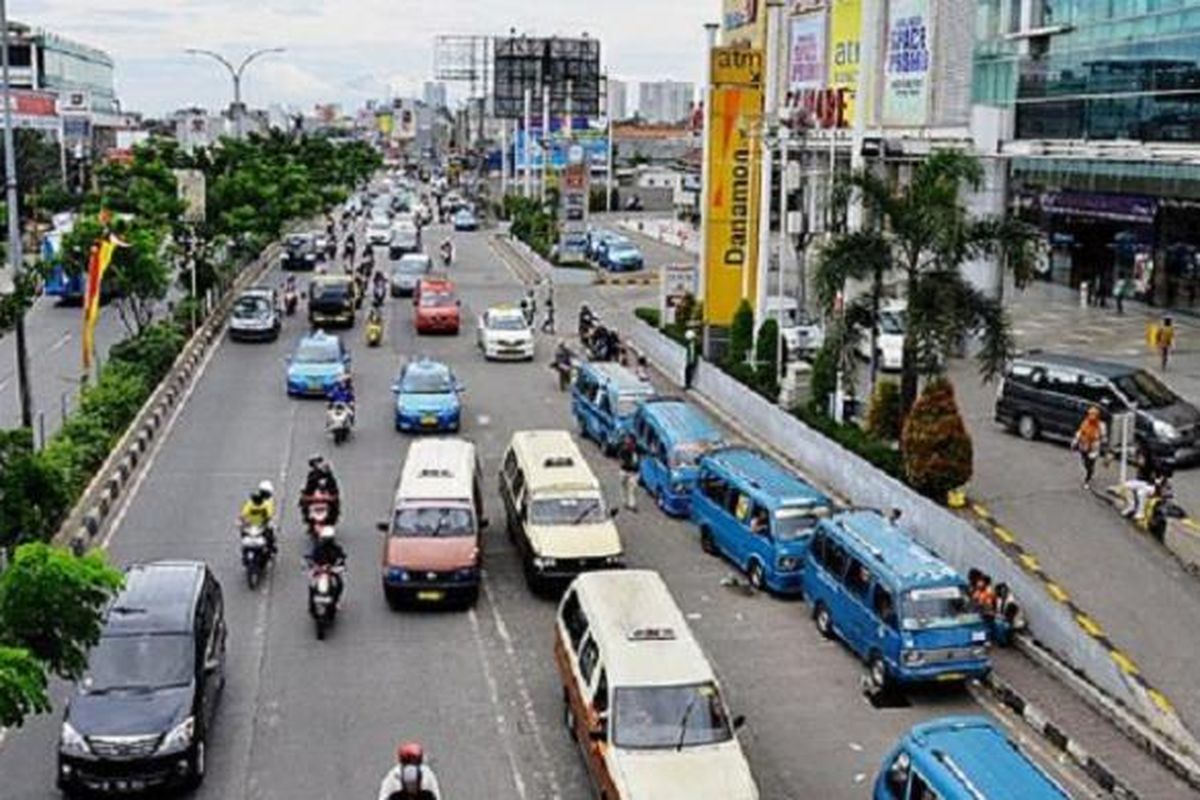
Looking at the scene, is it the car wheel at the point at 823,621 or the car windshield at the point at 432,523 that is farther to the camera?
the car windshield at the point at 432,523

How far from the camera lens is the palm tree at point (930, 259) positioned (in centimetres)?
2570

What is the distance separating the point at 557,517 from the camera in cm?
2277

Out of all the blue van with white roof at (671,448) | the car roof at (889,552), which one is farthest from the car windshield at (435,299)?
the car roof at (889,552)

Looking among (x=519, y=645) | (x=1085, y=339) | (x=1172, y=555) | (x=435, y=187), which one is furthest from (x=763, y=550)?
(x=435, y=187)

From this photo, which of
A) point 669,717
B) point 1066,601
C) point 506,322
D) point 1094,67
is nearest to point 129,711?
point 669,717

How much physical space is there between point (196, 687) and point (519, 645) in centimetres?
525

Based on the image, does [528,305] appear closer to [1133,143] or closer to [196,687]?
[1133,143]

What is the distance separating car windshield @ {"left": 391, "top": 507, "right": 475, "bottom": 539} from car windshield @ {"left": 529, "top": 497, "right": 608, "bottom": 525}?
111 cm

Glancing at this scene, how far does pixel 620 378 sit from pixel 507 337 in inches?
450

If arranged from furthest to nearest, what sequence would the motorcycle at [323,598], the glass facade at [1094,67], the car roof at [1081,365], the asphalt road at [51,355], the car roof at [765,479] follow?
the asphalt road at [51,355]
the glass facade at [1094,67]
the car roof at [1081,365]
the car roof at [765,479]
the motorcycle at [323,598]

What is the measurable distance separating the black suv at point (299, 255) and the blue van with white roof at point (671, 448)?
40.1m

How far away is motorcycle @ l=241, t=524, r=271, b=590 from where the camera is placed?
2252 cm

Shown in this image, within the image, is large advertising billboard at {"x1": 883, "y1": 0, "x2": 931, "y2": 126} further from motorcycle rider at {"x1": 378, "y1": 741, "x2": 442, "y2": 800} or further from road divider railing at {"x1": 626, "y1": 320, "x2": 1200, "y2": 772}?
motorcycle rider at {"x1": 378, "y1": 741, "x2": 442, "y2": 800}

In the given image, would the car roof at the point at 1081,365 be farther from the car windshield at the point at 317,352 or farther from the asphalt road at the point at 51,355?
the asphalt road at the point at 51,355
